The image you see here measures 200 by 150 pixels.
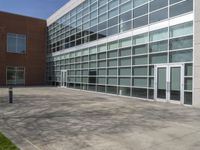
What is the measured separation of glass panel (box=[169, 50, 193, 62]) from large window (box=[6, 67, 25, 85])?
77.9 ft

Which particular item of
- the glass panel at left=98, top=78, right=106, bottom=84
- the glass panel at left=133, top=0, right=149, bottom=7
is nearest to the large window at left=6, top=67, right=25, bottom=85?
the glass panel at left=98, top=78, right=106, bottom=84

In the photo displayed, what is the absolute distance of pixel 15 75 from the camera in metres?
30.5

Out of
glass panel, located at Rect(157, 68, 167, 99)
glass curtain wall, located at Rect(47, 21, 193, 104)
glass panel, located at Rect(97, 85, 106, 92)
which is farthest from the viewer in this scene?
glass panel, located at Rect(97, 85, 106, 92)

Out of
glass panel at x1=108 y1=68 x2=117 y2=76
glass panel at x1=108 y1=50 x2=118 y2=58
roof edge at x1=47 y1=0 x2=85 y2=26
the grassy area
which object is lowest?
the grassy area

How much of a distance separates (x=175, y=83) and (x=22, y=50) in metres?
24.5

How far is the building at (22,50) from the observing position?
97.0 ft

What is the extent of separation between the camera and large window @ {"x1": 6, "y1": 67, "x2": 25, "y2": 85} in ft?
98.6

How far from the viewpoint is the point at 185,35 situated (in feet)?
40.9

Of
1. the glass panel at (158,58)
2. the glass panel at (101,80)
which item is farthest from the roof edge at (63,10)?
the glass panel at (158,58)

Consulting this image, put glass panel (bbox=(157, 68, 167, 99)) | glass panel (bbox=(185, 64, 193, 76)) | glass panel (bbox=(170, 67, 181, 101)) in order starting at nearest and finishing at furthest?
glass panel (bbox=(185, 64, 193, 76)), glass panel (bbox=(170, 67, 181, 101)), glass panel (bbox=(157, 68, 167, 99))

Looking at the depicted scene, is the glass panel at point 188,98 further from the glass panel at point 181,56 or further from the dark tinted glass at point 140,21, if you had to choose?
the dark tinted glass at point 140,21

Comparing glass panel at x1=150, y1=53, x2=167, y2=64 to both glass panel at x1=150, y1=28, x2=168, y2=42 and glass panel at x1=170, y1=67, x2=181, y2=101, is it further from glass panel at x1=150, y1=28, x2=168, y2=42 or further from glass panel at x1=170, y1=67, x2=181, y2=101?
glass panel at x1=150, y1=28, x2=168, y2=42

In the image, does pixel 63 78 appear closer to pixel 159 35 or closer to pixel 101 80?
pixel 101 80

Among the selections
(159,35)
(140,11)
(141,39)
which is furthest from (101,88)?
(159,35)
